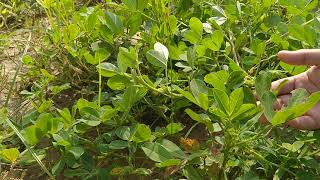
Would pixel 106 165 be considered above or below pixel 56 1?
below

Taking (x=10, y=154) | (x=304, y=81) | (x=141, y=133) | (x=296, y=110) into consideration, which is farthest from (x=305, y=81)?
(x=10, y=154)

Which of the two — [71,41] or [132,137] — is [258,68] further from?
[71,41]

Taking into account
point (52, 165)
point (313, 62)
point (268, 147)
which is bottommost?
point (52, 165)

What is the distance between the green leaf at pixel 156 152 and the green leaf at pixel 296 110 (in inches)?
12.1

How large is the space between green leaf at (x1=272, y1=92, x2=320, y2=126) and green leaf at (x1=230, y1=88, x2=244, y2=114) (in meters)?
0.10

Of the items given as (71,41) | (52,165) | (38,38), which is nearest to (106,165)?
(52,165)

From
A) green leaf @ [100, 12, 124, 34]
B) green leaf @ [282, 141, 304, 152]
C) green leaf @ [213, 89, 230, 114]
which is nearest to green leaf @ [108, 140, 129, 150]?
green leaf @ [213, 89, 230, 114]

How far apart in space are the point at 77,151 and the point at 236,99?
0.50 meters

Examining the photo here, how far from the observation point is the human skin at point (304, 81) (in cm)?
149

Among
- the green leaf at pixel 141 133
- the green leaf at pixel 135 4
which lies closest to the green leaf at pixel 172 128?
the green leaf at pixel 141 133

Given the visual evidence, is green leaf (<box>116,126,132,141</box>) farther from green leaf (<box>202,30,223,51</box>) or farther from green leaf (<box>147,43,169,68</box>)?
green leaf (<box>202,30,223,51</box>)

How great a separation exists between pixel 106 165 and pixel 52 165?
178 mm

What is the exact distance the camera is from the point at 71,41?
2057 millimetres

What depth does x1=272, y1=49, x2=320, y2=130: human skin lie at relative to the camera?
1.49 meters
